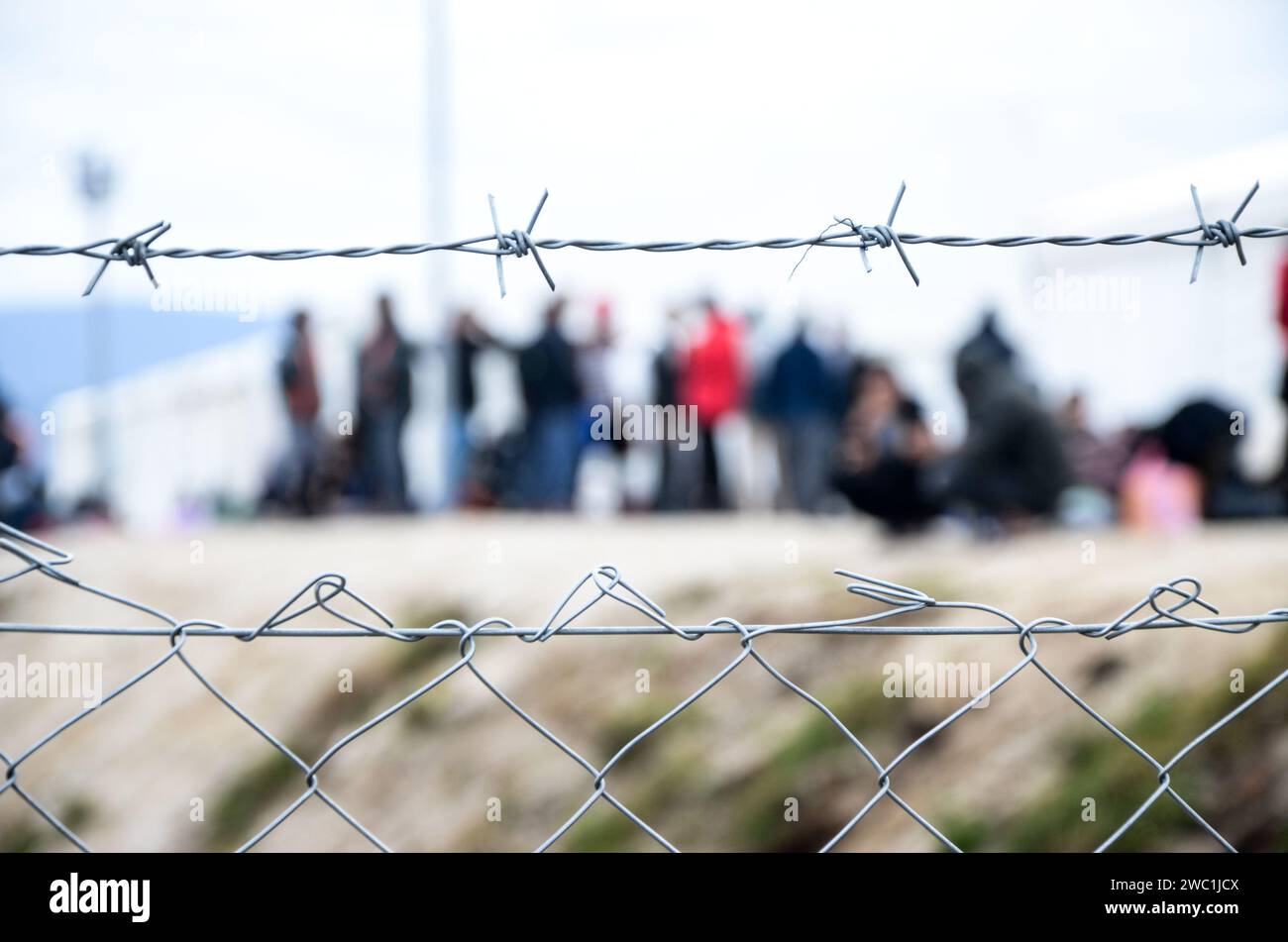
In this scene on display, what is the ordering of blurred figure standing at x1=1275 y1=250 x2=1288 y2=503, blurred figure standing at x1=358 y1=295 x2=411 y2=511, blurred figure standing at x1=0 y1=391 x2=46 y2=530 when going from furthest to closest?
blurred figure standing at x1=358 y1=295 x2=411 y2=511, blurred figure standing at x1=0 y1=391 x2=46 y2=530, blurred figure standing at x1=1275 y1=250 x2=1288 y2=503

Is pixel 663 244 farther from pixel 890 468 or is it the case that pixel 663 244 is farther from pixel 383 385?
pixel 383 385

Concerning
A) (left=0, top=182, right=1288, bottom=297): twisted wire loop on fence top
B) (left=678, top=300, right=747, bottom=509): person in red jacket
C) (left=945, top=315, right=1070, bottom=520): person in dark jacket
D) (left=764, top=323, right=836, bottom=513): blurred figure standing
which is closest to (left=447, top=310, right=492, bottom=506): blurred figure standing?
(left=678, top=300, right=747, bottom=509): person in red jacket

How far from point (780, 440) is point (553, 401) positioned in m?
1.53

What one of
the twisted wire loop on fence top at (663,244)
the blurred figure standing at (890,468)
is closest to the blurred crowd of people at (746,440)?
the blurred figure standing at (890,468)

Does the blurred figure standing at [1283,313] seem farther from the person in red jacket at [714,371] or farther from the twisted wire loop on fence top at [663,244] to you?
the twisted wire loop on fence top at [663,244]

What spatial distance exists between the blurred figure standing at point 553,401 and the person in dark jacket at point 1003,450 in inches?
99.2

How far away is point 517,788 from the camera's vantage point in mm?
4934

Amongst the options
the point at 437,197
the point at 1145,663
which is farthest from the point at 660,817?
the point at 437,197

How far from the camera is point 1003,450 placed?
593 cm

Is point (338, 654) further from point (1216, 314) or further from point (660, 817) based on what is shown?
point (1216, 314)

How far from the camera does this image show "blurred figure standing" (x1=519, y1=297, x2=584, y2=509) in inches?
288

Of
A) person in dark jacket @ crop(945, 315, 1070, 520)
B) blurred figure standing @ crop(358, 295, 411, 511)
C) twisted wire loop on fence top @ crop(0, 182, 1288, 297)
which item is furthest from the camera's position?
blurred figure standing @ crop(358, 295, 411, 511)

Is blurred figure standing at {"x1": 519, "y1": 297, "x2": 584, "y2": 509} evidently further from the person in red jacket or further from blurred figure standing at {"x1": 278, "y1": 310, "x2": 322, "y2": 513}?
blurred figure standing at {"x1": 278, "y1": 310, "x2": 322, "y2": 513}

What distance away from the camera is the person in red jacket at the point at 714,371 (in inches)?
289
